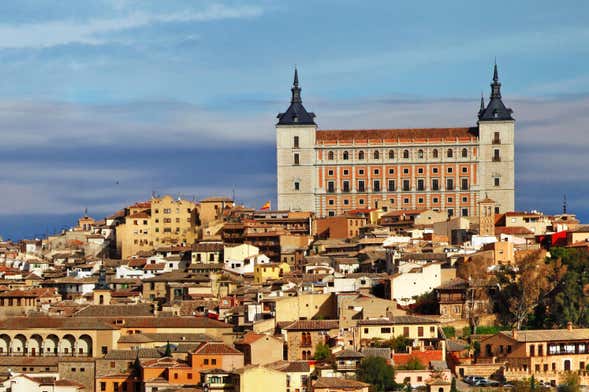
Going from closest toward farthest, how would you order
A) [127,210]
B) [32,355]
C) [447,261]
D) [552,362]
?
[552,362] → [32,355] → [447,261] → [127,210]

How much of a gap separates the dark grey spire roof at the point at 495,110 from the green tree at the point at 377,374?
6091 cm

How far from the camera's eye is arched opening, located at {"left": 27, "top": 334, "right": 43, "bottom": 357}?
251ft

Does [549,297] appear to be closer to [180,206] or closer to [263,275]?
[263,275]

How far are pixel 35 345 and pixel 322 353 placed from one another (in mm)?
12948

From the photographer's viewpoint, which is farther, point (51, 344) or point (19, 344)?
point (19, 344)

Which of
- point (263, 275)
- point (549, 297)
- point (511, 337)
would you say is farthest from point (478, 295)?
point (263, 275)

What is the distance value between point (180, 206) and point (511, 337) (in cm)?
5013

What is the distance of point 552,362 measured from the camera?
70.9 meters

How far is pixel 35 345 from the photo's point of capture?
252 feet

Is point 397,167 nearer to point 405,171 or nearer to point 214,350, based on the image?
point 405,171

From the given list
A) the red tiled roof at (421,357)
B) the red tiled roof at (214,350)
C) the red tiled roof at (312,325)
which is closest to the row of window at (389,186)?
the red tiled roof at (312,325)

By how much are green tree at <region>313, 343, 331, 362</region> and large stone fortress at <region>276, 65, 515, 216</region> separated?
53.6 metres

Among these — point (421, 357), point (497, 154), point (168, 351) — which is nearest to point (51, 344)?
point (168, 351)

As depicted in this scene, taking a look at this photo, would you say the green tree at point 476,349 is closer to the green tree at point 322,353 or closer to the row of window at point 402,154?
the green tree at point 322,353
